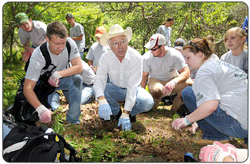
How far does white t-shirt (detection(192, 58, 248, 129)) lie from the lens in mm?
2549

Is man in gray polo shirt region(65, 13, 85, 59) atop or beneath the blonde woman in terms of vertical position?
atop

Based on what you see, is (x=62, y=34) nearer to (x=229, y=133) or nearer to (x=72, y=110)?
(x=72, y=110)

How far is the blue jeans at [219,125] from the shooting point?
9.04 ft

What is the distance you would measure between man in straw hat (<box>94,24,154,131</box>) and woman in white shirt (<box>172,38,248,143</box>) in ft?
3.18

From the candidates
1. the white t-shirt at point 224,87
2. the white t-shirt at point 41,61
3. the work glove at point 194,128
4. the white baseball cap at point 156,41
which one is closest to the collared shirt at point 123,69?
the white t-shirt at point 41,61

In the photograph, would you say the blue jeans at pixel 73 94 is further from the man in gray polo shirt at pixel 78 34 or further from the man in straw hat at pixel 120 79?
the man in gray polo shirt at pixel 78 34

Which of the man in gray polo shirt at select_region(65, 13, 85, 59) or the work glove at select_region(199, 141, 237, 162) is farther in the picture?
the man in gray polo shirt at select_region(65, 13, 85, 59)

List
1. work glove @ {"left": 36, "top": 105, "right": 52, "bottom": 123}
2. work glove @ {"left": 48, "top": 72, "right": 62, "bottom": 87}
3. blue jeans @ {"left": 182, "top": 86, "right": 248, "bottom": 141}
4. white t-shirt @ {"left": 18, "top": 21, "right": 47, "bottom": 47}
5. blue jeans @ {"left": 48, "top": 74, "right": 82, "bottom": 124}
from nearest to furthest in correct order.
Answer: blue jeans @ {"left": 182, "top": 86, "right": 248, "bottom": 141}, work glove @ {"left": 36, "top": 105, "right": 52, "bottom": 123}, work glove @ {"left": 48, "top": 72, "right": 62, "bottom": 87}, blue jeans @ {"left": 48, "top": 74, "right": 82, "bottom": 124}, white t-shirt @ {"left": 18, "top": 21, "right": 47, "bottom": 47}

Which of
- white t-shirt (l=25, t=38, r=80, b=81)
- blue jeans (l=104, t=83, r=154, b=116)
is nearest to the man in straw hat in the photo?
blue jeans (l=104, t=83, r=154, b=116)

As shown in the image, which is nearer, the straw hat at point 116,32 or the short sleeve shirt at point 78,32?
the straw hat at point 116,32

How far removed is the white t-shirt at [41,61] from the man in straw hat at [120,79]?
20.4 inches

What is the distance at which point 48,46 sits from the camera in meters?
3.46

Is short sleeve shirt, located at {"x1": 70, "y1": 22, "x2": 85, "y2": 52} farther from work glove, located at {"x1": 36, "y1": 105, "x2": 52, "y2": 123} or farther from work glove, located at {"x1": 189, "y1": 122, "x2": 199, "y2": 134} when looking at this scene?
work glove, located at {"x1": 189, "y1": 122, "x2": 199, "y2": 134}

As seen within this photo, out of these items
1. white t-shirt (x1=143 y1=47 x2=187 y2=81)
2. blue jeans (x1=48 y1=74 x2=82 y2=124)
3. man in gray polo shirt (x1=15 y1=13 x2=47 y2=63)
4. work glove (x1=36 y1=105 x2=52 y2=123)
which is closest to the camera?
work glove (x1=36 y1=105 x2=52 y2=123)
